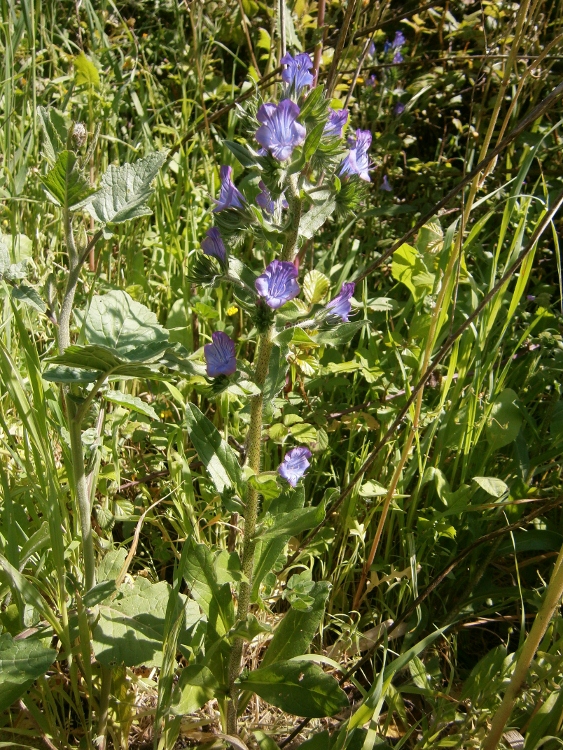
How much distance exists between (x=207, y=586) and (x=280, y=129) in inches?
38.5

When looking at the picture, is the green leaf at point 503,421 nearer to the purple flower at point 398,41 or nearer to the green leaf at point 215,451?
the green leaf at point 215,451

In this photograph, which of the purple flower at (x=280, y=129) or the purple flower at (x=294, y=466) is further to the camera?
the purple flower at (x=294, y=466)

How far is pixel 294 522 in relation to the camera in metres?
1.42

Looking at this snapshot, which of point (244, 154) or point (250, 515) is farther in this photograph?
point (250, 515)

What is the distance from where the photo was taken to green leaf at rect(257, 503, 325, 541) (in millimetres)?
1371

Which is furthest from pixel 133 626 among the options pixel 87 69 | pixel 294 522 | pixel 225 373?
Answer: pixel 87 69

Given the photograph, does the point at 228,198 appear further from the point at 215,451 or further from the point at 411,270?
the point at 411,270

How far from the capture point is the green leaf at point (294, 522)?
4.50ft

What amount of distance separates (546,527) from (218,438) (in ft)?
3.58

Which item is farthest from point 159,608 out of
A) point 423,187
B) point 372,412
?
point 423,187

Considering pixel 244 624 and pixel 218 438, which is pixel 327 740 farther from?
pixel 218 438

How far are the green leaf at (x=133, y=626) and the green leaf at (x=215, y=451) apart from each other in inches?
14.6

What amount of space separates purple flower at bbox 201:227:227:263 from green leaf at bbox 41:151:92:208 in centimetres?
26

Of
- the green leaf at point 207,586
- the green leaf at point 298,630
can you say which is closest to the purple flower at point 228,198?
the green leaf at point 207,586
